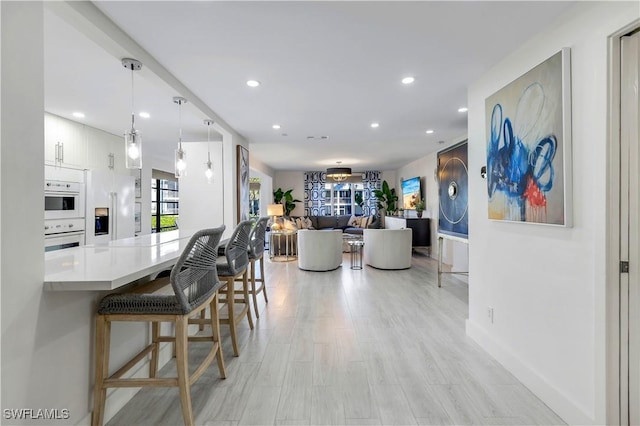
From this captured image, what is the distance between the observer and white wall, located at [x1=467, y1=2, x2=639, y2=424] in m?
1.55

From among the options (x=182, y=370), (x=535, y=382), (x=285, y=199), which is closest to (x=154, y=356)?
(x=182, y=370)

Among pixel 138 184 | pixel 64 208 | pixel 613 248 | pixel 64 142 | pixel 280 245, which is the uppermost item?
pixel 64 142

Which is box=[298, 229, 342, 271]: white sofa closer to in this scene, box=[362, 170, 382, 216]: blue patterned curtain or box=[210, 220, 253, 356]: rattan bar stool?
box=[210, 220, 253, 356]: rattan bar stool

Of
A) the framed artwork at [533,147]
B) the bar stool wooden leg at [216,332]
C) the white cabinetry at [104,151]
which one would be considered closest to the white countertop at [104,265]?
the bar stool wooden leg at [216,332]

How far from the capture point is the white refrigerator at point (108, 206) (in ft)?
14.2

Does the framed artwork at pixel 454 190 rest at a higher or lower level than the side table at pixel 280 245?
higher

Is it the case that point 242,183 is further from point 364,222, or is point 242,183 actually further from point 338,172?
point 364,222

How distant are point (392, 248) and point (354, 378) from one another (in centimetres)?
374

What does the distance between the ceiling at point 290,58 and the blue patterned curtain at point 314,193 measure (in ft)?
19.9

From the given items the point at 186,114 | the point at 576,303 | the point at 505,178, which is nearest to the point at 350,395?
the point at 576,303

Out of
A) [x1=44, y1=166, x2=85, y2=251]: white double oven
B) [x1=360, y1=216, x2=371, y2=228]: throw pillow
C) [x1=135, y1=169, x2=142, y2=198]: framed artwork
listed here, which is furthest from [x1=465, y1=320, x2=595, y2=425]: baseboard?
[x1=360, y1=216, x2=371, y2=228]: throw pillow

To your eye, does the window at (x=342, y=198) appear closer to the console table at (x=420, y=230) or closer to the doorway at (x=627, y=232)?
the console table at (x=420, y=230)

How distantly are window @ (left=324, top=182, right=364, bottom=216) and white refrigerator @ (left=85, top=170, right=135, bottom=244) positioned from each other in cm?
657

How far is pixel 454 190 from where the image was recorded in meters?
4.00
